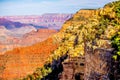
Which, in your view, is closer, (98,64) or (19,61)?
(98,64)

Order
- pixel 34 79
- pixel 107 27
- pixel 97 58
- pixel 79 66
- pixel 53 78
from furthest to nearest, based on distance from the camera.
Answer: pixel 34 79, pixel 53 78, pixel 79 66, pixel 107 27, pixel 97 58

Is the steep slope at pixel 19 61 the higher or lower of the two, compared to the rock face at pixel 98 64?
lower

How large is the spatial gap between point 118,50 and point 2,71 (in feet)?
318

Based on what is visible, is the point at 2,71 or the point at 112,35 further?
the point at 2,71

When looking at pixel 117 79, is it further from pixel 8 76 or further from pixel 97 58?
pixel 8 76

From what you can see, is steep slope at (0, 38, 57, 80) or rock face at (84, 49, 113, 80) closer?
Answer: rock face at (84, 49, 113, 80)

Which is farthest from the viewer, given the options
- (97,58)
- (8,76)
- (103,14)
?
(8,76)

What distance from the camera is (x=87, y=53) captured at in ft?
47.3

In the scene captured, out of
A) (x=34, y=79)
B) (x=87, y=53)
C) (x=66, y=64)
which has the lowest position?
(x=34, y=79)

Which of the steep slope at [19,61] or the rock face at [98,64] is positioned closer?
the rock face at [98,64]

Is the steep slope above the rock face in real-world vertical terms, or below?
below

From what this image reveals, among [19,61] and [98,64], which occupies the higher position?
[98,64]

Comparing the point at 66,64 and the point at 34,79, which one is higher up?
the point at 66,64

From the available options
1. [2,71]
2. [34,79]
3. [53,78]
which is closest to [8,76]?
[2,71]
